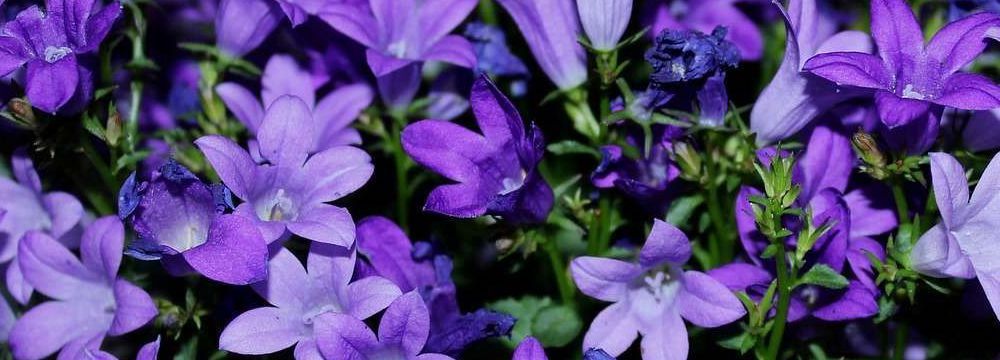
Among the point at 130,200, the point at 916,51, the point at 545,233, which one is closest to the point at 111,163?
the point at 130,200

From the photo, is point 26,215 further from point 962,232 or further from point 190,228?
point 962,232

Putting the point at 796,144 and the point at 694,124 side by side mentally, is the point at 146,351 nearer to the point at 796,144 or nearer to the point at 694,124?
the point at 694,124

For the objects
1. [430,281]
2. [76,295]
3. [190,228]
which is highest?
[190,228]

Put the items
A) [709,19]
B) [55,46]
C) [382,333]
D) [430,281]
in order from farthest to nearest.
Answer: [709,19]
[430,281]
[55,46]
[382,333]

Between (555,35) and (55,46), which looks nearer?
(55,46)

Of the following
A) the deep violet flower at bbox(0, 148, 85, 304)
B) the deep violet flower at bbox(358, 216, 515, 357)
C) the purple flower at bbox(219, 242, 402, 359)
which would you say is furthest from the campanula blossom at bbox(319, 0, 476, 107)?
the deep violet flower at bbox(0, 148, 85, 304)

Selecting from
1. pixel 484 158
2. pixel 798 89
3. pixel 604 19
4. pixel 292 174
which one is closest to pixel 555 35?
pixel 604 19

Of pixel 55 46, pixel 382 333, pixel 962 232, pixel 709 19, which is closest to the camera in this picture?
pixel 382 333

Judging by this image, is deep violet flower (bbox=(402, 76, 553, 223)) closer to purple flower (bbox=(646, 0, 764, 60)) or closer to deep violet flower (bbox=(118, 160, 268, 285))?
deep violet flower (bbox=(118, 160, 268, 285))
